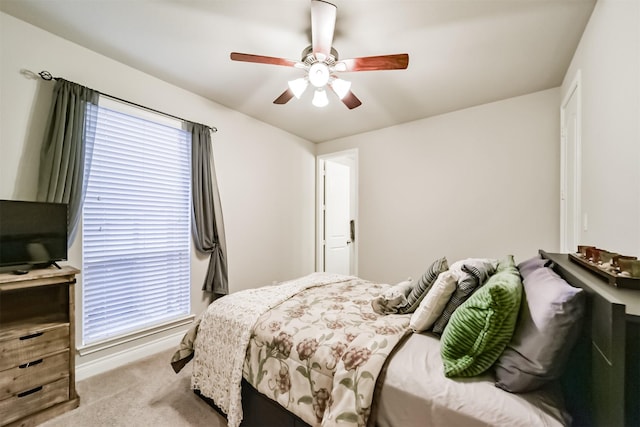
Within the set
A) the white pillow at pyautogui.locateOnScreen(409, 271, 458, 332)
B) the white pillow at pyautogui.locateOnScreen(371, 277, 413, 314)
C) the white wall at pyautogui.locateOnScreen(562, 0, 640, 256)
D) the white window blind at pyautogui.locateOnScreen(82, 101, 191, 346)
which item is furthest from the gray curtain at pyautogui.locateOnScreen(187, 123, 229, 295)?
the white wall at pyautogui.locateOnScreen(562, 0, 640, 256)

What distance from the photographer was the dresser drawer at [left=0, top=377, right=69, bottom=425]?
152 centimetres

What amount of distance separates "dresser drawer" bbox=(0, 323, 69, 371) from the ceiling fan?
218 cm

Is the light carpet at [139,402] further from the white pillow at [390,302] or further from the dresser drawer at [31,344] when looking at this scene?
the white pillow at [390,302]

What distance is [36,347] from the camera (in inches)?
64.3

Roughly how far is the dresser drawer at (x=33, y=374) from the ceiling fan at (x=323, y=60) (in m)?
2.33

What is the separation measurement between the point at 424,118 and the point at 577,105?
1.58 m

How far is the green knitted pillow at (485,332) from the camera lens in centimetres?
101

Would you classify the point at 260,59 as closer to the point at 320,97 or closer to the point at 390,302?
the point at 320,97

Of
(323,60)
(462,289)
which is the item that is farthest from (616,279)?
(323,60)

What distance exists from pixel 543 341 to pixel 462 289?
450 mm

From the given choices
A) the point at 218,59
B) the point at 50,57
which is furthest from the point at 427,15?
the point at 50,57

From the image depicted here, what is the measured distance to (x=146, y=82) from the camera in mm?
2494

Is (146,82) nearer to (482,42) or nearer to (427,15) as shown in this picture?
(427,15)

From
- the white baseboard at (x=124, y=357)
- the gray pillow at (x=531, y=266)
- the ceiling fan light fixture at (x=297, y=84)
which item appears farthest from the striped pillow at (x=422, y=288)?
the white baseboard at (x=124, y=357)
